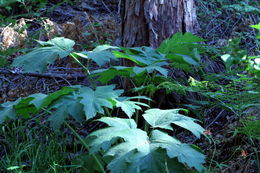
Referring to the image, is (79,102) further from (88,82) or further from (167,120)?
(88,82)

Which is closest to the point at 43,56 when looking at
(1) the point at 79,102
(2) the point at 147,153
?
(1) the point at 79,102

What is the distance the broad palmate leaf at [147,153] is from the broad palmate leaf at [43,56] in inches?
25.6

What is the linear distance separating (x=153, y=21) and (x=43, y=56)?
1.33 metres

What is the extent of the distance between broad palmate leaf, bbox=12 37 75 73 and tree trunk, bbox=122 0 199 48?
3.42ft

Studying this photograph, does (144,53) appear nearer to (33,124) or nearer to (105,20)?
(33,124)

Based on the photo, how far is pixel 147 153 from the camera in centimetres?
169

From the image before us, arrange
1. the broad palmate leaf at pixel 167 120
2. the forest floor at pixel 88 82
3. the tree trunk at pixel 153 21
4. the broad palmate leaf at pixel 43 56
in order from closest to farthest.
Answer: the broad palmate leaf at pixel 167 120, the broad palmate leaf at pixel 43 56, the forest floor at pixel 88 82, the tree trunk at pixel 153 21

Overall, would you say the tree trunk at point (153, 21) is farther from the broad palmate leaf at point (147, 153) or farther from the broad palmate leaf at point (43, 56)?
the broad palmate leaf at point (147, 153)

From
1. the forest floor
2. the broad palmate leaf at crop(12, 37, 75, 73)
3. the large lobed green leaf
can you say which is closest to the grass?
the forest floor

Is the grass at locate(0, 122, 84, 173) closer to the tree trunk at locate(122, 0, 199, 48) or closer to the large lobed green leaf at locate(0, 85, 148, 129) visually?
the large lobed green leaf at locate(0, 85, 148, 129)

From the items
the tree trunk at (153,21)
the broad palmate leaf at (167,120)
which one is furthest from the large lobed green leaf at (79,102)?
the tree trunk at (153,21)

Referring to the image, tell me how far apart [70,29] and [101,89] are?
8.66ft

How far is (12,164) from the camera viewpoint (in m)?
2.54

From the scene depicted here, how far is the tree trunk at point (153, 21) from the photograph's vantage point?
10.5 feet
